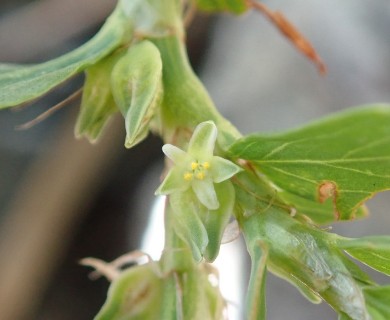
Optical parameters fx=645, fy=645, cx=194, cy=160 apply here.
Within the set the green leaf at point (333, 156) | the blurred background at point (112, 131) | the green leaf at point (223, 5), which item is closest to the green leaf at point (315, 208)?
the green leaf at point (333, 156)

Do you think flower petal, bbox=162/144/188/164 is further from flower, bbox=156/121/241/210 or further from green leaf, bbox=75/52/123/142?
green leaf, bbox=75/52/123/142

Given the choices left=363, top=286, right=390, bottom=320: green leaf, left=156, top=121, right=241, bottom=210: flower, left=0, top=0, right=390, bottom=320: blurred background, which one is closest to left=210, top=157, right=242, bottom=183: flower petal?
left=156, top=121, right=241, bottom=210: flower

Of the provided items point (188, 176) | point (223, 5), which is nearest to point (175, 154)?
point (188, 176)

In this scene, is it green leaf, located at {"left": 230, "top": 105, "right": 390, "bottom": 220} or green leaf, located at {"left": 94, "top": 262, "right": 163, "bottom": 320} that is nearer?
green leaf, located at {"left": 230, "top": 105, "right": 390, "bottom": 220}

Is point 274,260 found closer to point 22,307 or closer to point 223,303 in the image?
point 223,303

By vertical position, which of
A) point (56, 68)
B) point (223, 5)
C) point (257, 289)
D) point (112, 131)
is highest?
point (56, 68)

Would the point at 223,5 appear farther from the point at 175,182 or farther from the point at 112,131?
the point at 112,131

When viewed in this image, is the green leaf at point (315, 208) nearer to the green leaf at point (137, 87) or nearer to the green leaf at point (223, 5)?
the green leaf at point (137, 87)
